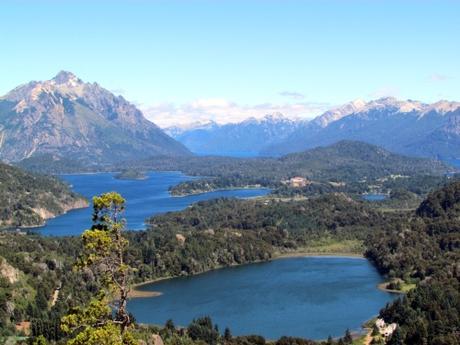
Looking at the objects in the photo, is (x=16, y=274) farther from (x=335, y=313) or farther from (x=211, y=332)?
(x=335, y=313)

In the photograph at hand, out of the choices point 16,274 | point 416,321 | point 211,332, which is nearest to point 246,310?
point 211,332

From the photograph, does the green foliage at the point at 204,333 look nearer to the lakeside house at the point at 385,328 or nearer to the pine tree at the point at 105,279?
the lakeside house at the point at 385,328

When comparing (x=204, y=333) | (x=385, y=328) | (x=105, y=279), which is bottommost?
(x=385, y=328)

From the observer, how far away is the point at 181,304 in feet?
520

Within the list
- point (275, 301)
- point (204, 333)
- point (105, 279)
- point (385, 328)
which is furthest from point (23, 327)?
point (105, 279)

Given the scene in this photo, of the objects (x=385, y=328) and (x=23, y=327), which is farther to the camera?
(x=23, y=327)

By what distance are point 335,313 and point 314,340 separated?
2235 cm

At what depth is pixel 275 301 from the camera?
6220 inches

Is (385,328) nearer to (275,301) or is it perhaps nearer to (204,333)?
(204,333)

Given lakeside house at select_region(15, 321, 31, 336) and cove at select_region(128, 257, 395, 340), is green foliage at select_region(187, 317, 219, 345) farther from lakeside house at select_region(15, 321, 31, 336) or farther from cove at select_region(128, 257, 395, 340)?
lakeside house at select_region(15, 321, 31, 336)

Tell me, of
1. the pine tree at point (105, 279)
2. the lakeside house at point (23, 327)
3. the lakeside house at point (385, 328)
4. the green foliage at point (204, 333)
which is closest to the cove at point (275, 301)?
the lakeside house at point (385, 328)

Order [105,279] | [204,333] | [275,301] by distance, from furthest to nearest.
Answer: [275,301], [204,333], [105,279]

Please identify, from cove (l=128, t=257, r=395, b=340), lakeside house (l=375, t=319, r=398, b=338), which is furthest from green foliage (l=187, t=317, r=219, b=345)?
lakeside house (l=375, t=319, r=398, b=338)

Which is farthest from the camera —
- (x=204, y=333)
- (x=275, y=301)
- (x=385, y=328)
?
(x=275, y=301)
